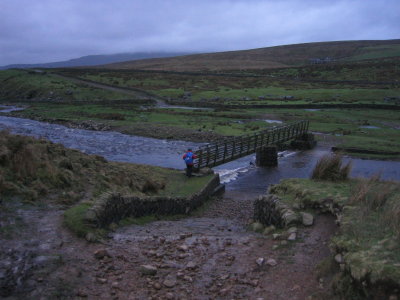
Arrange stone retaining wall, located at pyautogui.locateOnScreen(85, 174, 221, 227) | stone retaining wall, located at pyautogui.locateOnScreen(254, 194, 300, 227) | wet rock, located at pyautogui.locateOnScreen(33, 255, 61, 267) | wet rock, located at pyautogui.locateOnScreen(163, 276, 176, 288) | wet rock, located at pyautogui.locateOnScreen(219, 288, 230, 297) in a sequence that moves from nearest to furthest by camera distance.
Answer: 1. wet rock, located at pyautogui.locateOnScreen(219, 288, 230, 297)
2. wet rock, located at pyautogui.locateOnScreen(163, 276, 176, 288)
3. wet rock, located at pyautogui.locateOnScreen(33, 255, 61, 267)
4. stone retaining wall, located at pyautogui.locateOnScreen(85, 174, 221, 227)
5. stone retaining wall, located at pyautogui.locateOnScreen(254, 194, 300, 227)

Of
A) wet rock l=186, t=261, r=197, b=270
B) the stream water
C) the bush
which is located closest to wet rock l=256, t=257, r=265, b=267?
wet rock l=186, t=261, r=197, b=270

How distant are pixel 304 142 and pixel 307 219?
1125 inches

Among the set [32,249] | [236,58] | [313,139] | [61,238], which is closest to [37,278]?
[32,249]

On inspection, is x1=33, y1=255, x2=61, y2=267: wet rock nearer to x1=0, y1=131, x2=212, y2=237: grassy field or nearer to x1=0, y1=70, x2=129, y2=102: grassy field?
x1=0, y1=131, x2=212, y2=237: grassy field

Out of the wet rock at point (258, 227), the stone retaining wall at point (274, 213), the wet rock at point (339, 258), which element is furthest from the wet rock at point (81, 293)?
the wet rock at point (258, 227)

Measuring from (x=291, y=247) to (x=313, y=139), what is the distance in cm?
3127

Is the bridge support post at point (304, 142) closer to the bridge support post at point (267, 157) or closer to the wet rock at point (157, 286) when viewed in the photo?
the bridge support post at point (267, 157)

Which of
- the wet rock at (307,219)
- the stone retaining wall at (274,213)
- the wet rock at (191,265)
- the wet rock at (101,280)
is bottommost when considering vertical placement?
the stone retaining wall at (274,213)

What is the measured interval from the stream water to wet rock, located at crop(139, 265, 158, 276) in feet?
53.6

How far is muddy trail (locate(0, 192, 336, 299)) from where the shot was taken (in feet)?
22.9

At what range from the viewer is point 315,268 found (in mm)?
7668

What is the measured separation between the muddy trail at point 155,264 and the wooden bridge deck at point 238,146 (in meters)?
12.5

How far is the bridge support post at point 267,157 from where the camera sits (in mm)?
30406

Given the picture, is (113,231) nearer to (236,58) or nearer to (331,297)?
(331,297)
